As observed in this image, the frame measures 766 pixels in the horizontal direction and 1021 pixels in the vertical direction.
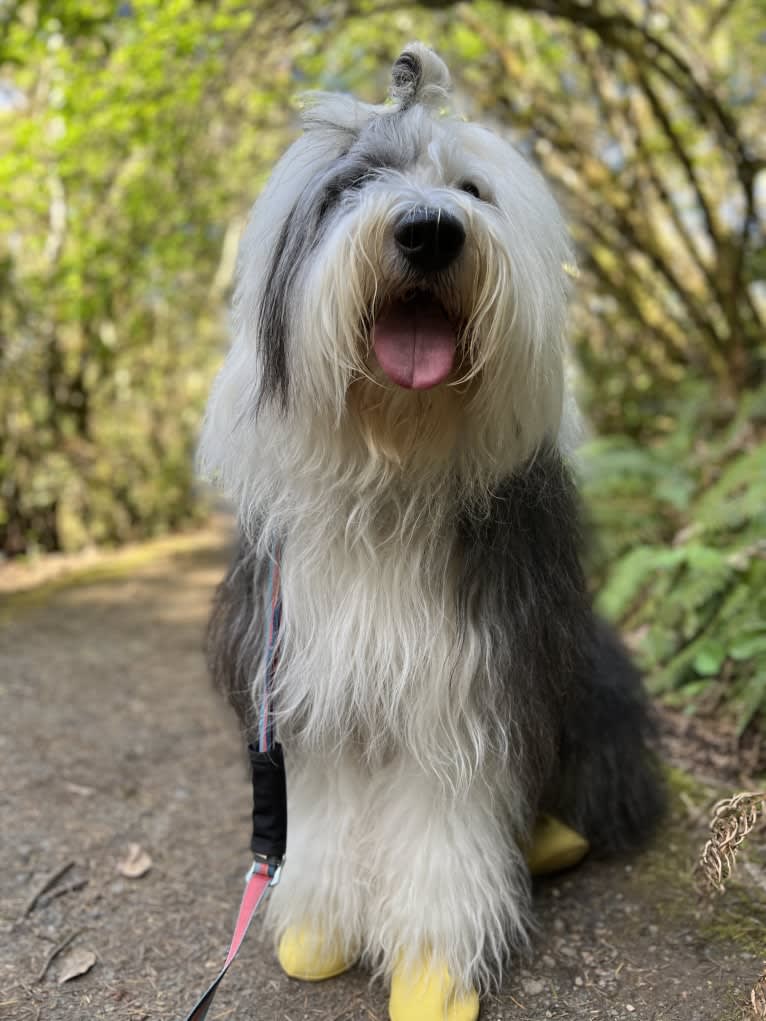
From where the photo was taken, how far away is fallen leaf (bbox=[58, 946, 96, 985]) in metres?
2.06

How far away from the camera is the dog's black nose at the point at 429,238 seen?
4.91 feet

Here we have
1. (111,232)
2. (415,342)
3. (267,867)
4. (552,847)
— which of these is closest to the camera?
(415,342)

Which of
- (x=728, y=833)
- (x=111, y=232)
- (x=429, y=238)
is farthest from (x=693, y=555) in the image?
(x=111, y=232)

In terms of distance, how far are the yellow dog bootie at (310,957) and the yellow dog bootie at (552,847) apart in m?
0.57

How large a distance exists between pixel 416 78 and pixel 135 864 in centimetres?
230

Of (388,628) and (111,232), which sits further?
(111,232)

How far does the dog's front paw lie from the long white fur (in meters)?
0.03

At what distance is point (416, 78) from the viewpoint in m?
1.83

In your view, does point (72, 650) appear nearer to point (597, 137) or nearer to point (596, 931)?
point (596, 931)

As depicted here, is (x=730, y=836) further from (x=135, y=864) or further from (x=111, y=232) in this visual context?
(x=111, y=232)

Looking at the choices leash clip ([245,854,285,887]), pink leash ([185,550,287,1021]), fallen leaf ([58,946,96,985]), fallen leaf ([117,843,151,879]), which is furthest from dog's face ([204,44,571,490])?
fallen leaf ([117,843,151,879])

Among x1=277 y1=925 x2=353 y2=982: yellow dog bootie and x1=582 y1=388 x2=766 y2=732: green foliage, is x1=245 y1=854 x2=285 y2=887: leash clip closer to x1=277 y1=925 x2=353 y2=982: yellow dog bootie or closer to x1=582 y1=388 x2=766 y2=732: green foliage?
x1=277 y1=925 x2=353 y2=982: yellow dog bootie

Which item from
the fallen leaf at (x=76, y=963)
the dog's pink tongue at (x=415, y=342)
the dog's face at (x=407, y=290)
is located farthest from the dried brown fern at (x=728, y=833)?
the fallen leaf at (x=76, y=963)

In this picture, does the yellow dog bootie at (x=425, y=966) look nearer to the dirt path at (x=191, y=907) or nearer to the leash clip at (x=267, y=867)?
the dirt path at (x=191, y=907)
